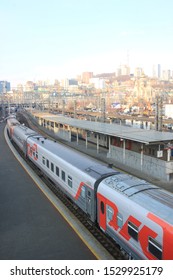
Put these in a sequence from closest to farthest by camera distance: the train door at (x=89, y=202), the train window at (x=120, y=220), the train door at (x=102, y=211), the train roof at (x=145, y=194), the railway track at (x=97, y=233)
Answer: the train roof at (x=145, y=194), the train window at (x=120, y=220), the railway track at (x=97, y=233), the train door at (x=102, y=211), the train door at (x=89, y=202)

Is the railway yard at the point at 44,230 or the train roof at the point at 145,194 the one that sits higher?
the train roof at the point at 145,194

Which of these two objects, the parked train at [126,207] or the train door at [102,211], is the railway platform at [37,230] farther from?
the parked train at [126,207]

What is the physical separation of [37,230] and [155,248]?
6009 millimetres

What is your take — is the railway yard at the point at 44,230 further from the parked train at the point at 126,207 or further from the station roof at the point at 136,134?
the station roof at the point at 136,134

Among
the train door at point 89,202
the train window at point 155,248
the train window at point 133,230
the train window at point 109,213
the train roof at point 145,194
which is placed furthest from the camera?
the train door at point 89,202

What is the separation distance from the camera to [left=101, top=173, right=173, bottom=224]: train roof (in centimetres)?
843

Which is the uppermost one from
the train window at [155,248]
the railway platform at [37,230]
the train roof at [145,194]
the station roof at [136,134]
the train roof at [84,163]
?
the station roof at [136,134]

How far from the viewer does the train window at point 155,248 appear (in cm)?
778

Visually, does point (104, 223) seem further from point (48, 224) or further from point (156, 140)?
point (156, 140)

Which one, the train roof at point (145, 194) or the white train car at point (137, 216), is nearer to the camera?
the white train car at point (137, 216)

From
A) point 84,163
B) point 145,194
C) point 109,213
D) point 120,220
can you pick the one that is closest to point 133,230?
point 120,220

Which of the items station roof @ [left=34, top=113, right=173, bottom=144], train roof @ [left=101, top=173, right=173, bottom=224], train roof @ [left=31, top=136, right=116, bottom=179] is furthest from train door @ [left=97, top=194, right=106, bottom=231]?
station roof @ [left=34, top=113, right=173, bottom=144]

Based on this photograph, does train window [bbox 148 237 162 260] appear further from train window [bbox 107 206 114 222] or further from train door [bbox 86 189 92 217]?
train door [bbox 86 189 92 217]

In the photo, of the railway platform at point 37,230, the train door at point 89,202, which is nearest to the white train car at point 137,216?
the train door at point 89,202
